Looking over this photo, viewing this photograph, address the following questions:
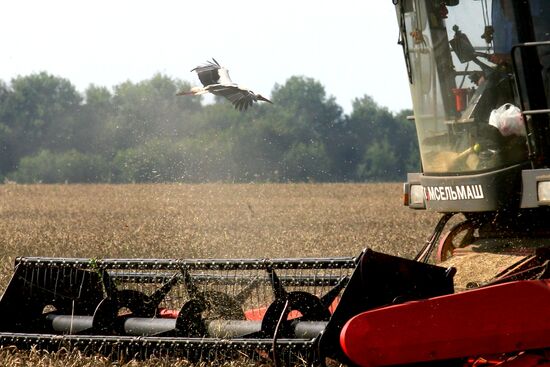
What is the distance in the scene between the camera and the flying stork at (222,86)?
23.5 ft

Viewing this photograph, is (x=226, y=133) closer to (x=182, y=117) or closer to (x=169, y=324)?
(x=182, y=117)

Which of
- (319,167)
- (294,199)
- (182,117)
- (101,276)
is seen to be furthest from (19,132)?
(101,276)

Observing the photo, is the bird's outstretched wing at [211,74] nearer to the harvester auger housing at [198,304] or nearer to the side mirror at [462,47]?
the side mirror at [462,47]

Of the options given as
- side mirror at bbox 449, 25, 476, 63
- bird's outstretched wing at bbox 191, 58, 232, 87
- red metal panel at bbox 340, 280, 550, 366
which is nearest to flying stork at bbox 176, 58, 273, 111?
bird's outstretched wing at bbox 191, 58, 232, 87

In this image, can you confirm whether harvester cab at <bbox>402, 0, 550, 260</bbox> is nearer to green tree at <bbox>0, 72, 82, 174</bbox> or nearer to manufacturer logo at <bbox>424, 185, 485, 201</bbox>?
manufacturer logo at <bbox>424, 185, 485, 201</bbox>

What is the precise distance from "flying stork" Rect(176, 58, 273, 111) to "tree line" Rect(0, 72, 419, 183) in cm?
2286

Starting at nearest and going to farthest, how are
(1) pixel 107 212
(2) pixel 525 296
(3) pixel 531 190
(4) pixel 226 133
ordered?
(2) pixel 525 296 < (3) pixel 531 190 < (1) pixel 107 212 < (4) pixel 226 133

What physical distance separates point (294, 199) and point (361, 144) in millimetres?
28986

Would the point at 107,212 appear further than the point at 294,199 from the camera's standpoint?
No

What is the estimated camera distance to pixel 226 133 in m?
38.1

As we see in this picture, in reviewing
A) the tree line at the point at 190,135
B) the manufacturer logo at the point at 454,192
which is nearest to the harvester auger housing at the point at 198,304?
the manufacturer logo at the point at 454,192

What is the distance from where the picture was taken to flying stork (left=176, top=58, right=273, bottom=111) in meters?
7.15

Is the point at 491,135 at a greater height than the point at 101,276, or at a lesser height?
greater

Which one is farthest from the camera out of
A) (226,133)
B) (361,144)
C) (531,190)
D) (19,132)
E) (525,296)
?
(361,144)
